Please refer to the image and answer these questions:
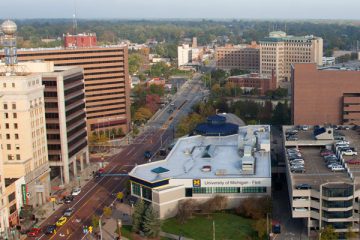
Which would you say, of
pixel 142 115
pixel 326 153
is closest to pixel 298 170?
pixel 326 153

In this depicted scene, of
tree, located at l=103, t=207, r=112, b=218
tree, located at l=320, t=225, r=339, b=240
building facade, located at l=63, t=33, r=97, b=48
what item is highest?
building facade, located at l=63, t=33, r=97, b=48

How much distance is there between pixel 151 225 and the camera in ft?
163

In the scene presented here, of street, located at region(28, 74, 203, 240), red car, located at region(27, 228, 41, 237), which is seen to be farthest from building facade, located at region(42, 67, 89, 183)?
red car, located at region(27, 228, 41, 237)

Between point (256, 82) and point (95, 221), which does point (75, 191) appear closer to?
point (95, 221)

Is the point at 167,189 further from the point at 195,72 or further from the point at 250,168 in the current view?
the point at 195,72

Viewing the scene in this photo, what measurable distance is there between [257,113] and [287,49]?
60760 millimetres

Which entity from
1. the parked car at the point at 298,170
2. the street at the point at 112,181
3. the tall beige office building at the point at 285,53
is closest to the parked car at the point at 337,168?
the parked car at the point at 298,170

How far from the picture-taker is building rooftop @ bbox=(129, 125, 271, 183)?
2265 inches

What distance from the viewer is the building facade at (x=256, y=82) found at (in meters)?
138

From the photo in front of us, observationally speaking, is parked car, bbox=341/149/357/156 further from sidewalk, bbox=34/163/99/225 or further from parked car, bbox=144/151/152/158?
sidewalk, bbox=34/163/99/225

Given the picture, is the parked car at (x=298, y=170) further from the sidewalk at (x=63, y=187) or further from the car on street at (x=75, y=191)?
the sidewalk at (x=63, y=187)

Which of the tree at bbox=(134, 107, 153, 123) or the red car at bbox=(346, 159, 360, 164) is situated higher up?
the red car at bbox=(346, 159, 360, 164)

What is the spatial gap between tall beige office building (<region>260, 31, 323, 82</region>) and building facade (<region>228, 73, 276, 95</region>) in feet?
62.6

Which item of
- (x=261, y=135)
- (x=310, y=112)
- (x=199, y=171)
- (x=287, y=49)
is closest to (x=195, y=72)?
(x=287, y=49)
